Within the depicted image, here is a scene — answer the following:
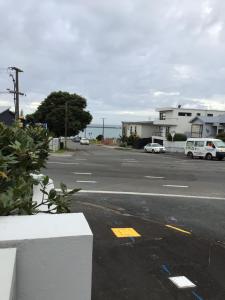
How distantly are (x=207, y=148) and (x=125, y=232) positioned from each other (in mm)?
31985

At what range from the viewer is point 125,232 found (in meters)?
6.73

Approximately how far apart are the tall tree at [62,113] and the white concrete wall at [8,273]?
56.2m

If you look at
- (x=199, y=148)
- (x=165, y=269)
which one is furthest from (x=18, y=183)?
(x=199, y=148)

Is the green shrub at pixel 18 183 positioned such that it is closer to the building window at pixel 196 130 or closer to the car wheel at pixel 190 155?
the car wheel at pixel 190 155

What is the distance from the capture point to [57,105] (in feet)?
202

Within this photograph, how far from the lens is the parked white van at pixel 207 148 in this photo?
120 ft

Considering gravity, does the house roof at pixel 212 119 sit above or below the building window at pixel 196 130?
above

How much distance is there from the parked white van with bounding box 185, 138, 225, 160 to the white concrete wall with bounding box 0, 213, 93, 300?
35304 mm

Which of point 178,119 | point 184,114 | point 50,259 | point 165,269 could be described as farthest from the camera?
point 184,114

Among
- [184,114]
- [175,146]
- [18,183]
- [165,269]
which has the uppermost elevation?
[184,114]

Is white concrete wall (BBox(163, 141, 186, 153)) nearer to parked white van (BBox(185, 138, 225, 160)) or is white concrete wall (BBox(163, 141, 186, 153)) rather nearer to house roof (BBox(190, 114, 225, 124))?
house roof (BBox(190, 114, 225, 124))

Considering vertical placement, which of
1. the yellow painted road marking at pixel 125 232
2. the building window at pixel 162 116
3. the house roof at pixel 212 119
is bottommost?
the yellow painted road marking at pixel 125 232

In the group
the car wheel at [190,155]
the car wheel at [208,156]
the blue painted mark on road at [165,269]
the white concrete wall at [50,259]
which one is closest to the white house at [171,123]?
the car wheel at [190,155]

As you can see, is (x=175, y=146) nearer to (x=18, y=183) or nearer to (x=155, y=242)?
(x=155, y=242)
